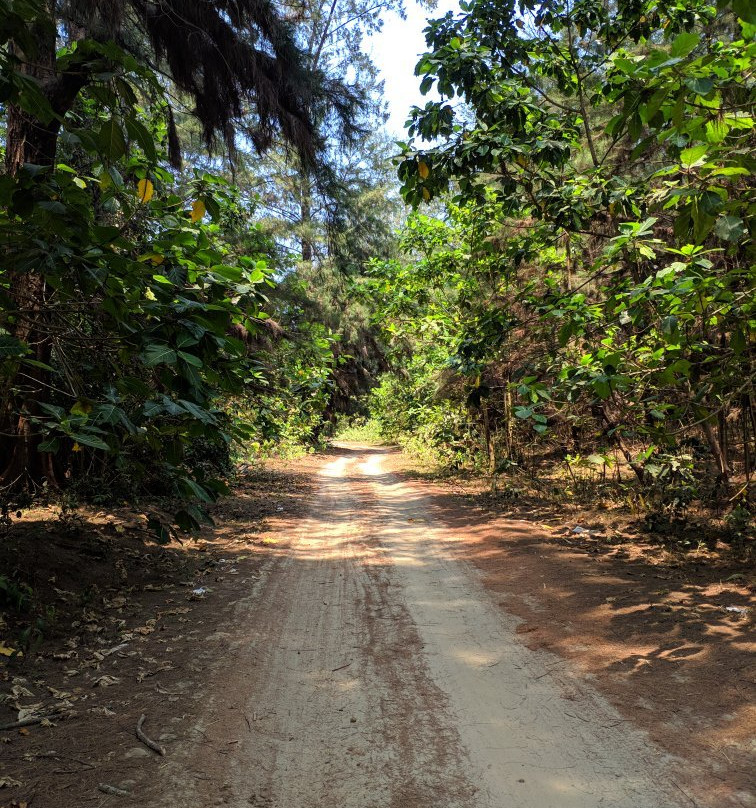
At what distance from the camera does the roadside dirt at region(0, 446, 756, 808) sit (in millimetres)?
2424

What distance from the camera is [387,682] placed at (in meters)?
3.37

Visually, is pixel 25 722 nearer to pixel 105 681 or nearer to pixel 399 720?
pixel 105 681

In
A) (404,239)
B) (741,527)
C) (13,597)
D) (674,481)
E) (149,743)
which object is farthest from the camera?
(404,239)

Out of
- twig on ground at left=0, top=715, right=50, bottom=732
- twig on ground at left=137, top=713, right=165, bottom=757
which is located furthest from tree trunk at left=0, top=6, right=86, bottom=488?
twig on ground at left=137, top=713, right=165, bottom=757

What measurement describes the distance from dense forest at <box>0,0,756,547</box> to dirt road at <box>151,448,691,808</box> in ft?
3.91

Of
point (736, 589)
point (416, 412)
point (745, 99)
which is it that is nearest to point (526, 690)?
point (736, 589)

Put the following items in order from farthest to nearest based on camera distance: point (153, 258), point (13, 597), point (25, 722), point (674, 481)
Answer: point (674, 481) → point (13, 597) → point (153, 258) → point (25, 722)

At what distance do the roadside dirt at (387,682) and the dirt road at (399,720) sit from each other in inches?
0.5

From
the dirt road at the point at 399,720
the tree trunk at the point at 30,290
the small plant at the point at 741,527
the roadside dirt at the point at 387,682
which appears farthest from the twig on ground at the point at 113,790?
the small plant at the point at 741,527

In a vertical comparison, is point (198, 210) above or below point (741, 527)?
above

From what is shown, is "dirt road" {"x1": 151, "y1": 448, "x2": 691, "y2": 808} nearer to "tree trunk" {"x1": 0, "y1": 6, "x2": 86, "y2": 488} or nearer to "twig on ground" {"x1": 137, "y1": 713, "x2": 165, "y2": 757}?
"twig on ground" {"x1": 137, "y1": 713, "x2": 165, "y2": 757}

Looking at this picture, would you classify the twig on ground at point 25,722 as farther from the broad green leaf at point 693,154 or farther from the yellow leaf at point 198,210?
the broad green leaf at point 693,154

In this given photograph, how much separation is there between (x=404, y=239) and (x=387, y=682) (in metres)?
10.6

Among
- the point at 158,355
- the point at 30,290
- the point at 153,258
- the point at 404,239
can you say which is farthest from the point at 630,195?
the point at 404,239
